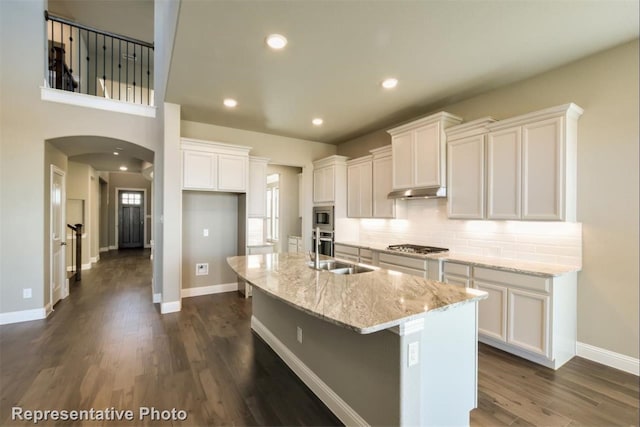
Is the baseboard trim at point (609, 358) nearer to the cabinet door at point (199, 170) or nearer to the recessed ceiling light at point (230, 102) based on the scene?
the recessed ceiling light at point (230, 102)

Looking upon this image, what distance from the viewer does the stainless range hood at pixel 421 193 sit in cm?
357

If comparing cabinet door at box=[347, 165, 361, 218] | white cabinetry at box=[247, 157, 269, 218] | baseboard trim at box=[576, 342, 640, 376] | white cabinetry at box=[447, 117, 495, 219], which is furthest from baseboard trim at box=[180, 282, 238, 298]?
baseboard trim at box=[576, 342, 640, 376]

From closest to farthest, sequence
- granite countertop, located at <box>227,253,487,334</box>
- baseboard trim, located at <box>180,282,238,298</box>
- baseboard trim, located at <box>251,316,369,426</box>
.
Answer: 1. granite countertop, located at <box>227,253,487,334</box>
2. baseboard trim, located at <box>251,316,369,426</box>
3. baseboard trim, located at <box>180,282,238,298</box>

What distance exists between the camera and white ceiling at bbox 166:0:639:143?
209cm

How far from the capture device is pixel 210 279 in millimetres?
5000

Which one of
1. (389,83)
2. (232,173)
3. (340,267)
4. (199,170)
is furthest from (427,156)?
(199,170)

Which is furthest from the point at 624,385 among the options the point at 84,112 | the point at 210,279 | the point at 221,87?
the point at 84,112

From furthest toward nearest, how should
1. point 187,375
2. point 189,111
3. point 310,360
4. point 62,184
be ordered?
point 62,184, point 189,111, point 187,375, point 310,360

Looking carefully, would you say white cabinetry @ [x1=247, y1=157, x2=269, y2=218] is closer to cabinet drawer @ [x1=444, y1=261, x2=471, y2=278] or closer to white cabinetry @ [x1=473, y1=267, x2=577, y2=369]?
cabinet drawer @ [x1=444, y1=261, x2=471, y2=278]

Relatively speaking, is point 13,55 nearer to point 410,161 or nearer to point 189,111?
point 189,111

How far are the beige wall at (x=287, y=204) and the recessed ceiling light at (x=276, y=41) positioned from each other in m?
4.42

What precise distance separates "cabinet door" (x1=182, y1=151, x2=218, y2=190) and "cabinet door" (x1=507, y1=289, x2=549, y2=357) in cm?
415

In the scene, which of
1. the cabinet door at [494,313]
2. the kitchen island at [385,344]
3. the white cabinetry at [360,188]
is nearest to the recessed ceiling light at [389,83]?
the white cabinetry at [360,188]

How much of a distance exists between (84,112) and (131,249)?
8.07m
